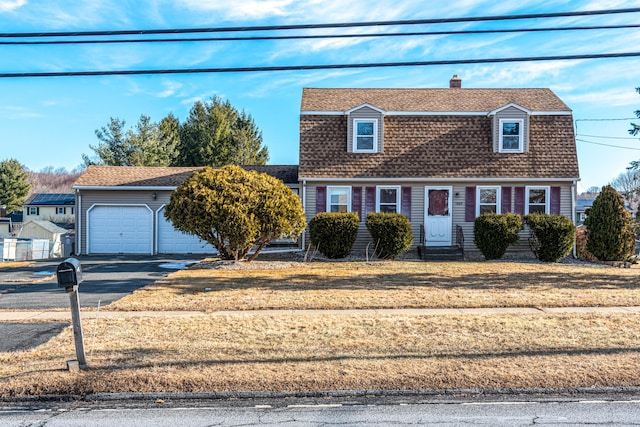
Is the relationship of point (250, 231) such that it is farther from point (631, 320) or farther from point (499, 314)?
point (631, 320)

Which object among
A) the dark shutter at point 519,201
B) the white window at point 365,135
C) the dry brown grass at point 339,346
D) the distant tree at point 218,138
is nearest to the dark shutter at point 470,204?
the dark shutter at point 519,201

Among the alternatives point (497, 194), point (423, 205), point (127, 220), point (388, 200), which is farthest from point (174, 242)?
point (497, 194)

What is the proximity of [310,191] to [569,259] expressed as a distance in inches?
390

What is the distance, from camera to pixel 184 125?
43750mm

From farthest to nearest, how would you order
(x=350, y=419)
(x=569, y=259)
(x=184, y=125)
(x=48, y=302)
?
(x=184, y=125), (x=569, y=259), (x=48, y=302), (x=350, y=419)

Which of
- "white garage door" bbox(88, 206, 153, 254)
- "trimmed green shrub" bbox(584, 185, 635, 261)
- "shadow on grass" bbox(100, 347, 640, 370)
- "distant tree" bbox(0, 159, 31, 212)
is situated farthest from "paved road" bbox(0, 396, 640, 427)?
"distant tree" bbox(0, 159, 31, 212)

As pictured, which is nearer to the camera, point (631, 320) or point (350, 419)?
point (350, 419)

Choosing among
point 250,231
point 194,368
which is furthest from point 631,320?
point 250,231

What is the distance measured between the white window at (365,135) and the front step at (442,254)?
4.41 metres

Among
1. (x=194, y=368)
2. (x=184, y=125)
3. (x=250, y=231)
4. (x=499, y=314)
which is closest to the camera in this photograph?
(x=194, y=368)

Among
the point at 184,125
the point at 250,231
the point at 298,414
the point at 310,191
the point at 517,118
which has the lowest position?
the point at 298,414

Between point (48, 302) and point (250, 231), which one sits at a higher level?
point (250, 231)

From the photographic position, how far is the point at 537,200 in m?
20.0

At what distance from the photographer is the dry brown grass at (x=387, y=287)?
1015 cm
